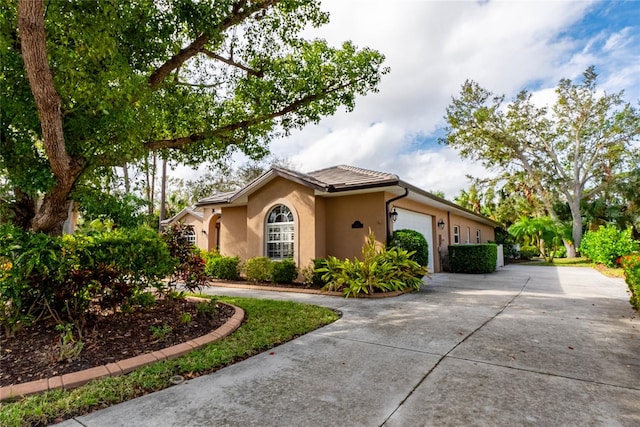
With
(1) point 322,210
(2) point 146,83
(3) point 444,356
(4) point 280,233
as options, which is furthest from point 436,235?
(2) point 146,83

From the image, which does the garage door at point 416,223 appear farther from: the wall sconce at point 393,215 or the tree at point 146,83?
the tree at point 146,83

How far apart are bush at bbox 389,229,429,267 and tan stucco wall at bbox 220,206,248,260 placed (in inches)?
248

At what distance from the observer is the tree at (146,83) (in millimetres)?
4230

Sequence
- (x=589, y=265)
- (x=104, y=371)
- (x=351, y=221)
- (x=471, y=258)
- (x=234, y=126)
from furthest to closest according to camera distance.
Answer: (x=589, y=265), (x=471, y=258), (x=351, y=221), (x=234, y=126), (x=104, y=371)

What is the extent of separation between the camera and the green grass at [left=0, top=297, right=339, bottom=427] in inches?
104

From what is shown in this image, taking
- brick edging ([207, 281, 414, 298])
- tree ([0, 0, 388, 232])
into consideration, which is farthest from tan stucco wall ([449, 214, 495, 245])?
tree ([0, 0, 388, 232])

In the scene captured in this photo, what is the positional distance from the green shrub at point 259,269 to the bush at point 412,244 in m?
4.06

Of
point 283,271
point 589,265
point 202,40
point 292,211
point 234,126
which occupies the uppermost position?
point 202,40

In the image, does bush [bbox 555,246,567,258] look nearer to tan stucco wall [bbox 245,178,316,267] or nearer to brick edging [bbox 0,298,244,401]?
tan stucco wall [bbox 245,178,316,267]

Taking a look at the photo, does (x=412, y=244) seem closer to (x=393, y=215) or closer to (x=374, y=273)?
(x=393, y=215)

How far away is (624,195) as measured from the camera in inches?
1017

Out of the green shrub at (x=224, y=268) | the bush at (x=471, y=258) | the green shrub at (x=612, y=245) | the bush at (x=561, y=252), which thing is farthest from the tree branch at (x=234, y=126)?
the bush at (x=561, y=252)

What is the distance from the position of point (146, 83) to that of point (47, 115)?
1.57 metres

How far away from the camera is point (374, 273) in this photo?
859 cm
